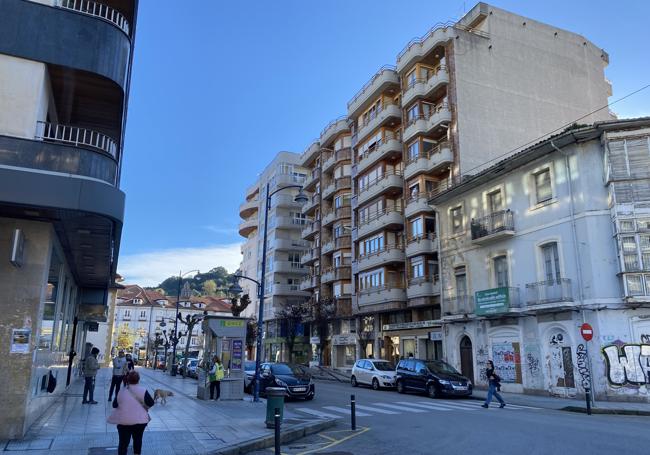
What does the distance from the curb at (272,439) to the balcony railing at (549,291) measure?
13682 millimetres

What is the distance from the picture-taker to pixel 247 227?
75562mm

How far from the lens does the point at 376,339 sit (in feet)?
136

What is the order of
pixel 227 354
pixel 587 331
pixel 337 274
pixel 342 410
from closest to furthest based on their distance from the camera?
pixel 342 410 < pixel 587 331 < pixel 227 354 < pixel 337 274

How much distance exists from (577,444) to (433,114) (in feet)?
93.9

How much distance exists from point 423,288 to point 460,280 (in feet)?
14.3

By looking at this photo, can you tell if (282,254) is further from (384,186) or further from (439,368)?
(439,368)

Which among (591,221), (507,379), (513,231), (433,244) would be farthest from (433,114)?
(507,379)

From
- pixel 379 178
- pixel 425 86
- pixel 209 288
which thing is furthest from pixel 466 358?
pixel 209 288

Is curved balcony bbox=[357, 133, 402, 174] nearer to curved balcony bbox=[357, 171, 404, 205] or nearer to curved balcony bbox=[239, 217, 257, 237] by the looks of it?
curved balcony bbox=[357, 171, 404, 205]

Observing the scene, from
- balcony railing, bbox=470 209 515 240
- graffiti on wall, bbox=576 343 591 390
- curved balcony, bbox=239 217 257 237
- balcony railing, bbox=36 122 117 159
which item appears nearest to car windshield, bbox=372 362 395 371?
balcony railing, bbox=470 209 515 240

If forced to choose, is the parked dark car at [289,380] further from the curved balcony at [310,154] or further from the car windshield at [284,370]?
the curved balcony at [310,154]

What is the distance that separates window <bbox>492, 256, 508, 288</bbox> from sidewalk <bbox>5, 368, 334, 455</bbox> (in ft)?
50.8

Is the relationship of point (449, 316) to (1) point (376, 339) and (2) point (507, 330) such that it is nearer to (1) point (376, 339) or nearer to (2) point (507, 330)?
(2) point (507, 330)

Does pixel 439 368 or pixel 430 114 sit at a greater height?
pixel 430 114
